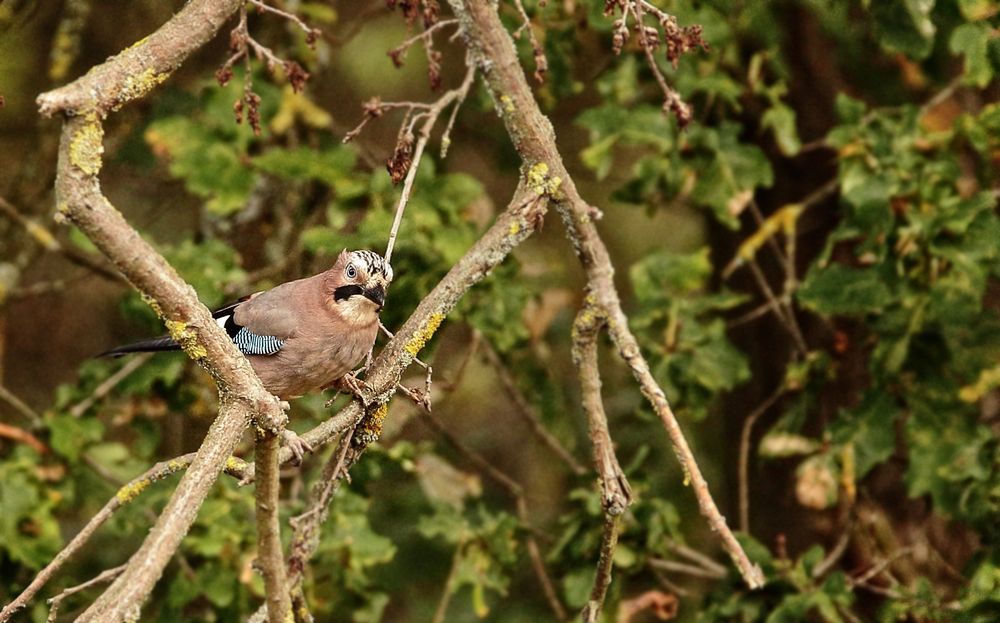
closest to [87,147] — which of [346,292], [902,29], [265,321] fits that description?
[346,292]

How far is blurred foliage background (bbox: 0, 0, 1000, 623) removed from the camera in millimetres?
4738

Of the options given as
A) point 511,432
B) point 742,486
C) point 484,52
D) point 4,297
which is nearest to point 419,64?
point 511,432

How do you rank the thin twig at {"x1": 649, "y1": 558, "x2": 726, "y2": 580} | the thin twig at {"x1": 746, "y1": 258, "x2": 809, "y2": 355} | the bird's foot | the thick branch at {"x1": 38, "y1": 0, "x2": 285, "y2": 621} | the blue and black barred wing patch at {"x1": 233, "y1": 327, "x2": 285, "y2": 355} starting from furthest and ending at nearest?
the thin twig at {"x1": 746, "y1": 258, "x2": 809, "y2": 355} → the thin twig at {"x1": 649, "y1": 558, "x2": 726, "y2": 580} → the blue and black barred wing patch at {"x1": 233, "y1": 327, "x2": 285, "y2": 355} → the bird's foot → the thick branch at {"x1": 38, "y1": 0, "x2": 285, "y2": 621}

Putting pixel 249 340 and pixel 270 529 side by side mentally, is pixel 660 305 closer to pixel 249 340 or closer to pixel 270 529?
pixel 249 340

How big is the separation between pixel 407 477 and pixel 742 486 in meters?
2.08

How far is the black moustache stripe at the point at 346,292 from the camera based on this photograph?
381cm

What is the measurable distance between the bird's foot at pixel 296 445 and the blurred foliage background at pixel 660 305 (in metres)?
1.15

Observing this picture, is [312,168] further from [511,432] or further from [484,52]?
[511,432]

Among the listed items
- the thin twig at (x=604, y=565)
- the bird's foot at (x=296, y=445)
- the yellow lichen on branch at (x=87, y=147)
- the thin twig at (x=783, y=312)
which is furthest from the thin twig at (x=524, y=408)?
the yellow lichen on branch at (x=87, y=147)

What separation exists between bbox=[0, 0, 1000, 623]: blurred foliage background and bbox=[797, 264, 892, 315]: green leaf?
1 centimetres

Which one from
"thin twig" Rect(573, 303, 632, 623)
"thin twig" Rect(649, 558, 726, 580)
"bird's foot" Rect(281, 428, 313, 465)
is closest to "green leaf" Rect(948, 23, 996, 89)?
"thin twig" Rect(573, 303, 632, 623)

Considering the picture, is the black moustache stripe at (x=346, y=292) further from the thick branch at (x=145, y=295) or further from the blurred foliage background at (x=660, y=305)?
the thick branch at (x=145, y=295)

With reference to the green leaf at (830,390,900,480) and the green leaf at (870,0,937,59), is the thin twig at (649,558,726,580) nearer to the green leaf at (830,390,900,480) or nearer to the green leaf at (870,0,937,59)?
the green leaf at (830,390,900,480)

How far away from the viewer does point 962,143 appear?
5035mm
